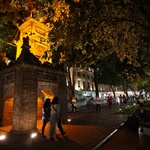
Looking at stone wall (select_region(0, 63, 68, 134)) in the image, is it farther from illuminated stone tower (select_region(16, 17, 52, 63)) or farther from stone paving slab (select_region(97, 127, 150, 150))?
stone paving slab (select_region(97, 127, 150, 150))

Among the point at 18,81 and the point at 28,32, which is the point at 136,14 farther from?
the point at 18,81

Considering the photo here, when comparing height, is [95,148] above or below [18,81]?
below

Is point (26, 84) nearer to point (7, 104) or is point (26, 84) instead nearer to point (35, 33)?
point (7, 104)

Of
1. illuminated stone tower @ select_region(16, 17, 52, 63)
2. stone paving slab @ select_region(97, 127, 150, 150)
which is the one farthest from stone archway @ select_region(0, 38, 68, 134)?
stone paving slab @ select_region(97, 127, 150, 150)

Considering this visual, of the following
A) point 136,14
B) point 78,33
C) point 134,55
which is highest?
point 136,14

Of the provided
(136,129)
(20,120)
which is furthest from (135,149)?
(20,120)

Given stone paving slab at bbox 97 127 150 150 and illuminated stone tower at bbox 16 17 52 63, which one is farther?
Answer: illuminated stone tower at bbox 16 17 52 63

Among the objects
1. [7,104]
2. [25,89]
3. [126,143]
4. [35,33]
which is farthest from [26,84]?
[126,143]

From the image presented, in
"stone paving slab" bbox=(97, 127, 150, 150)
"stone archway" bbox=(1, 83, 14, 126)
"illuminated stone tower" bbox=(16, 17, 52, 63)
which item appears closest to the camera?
"stone paving slab" bbox=(97, 127, 150, 150)

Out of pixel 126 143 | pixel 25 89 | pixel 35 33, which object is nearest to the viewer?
pixel 126 143

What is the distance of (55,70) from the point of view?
1060 centimetres

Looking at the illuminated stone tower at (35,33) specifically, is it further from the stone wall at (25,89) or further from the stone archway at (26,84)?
the stone wall at (25,89)

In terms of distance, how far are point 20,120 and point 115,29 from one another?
7.49m

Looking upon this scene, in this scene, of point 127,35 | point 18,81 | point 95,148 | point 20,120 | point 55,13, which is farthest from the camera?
point 127,35
